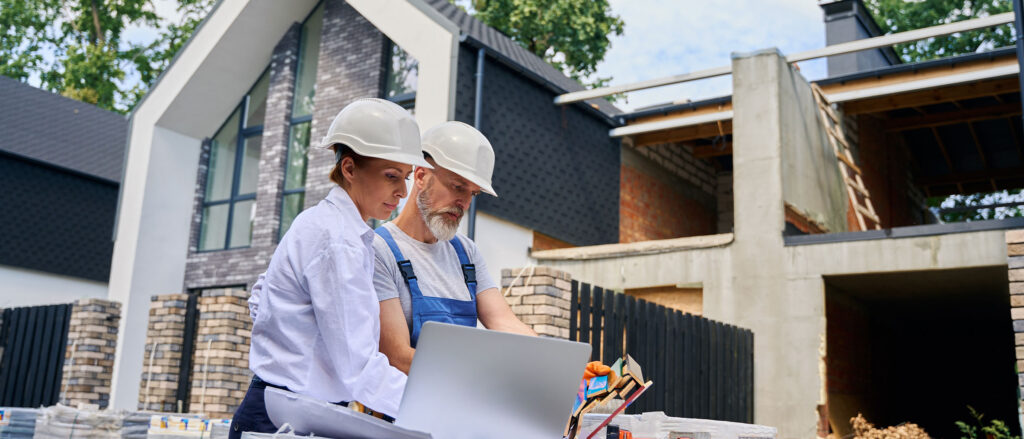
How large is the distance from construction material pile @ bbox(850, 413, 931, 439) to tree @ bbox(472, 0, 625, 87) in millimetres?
17060

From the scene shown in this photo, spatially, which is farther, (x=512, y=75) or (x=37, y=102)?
(x=37, y=102)

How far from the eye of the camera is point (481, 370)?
1896mm

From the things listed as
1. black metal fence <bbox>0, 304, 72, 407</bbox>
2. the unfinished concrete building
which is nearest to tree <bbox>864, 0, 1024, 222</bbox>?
the unfinished concrete building

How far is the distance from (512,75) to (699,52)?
28916 millimetres

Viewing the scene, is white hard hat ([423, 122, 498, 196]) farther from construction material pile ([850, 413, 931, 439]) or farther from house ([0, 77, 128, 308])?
house ([0, 77, 128, 308])

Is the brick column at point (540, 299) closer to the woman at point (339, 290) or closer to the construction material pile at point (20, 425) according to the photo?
the construction material pile at point (20, 425)

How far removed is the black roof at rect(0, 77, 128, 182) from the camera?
20375mm

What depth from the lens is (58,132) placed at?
858 inches

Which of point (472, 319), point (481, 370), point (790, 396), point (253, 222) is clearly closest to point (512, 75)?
point (253, 222)

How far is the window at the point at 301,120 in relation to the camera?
1441cm

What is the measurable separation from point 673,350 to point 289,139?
26.6ft

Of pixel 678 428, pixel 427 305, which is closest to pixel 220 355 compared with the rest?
pixel 678 428

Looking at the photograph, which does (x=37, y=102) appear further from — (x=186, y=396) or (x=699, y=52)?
(x=699, y=52)

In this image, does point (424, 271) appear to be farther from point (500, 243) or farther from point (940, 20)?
point (940, 20)
